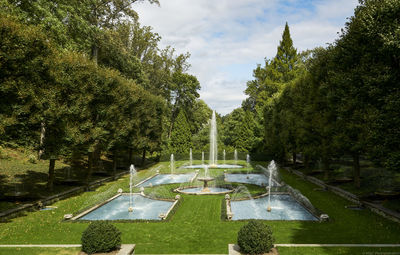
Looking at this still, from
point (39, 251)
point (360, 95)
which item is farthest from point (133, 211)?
point (360, 95)

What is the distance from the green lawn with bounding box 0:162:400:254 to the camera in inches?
483

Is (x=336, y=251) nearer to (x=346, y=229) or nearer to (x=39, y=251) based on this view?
(x=346, y=229)

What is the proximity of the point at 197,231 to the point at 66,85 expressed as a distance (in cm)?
1612

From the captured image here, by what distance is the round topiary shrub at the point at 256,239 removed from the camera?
32.5 feet

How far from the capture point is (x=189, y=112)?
70.4m

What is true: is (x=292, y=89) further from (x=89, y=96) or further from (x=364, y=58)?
(x=89, y=96)

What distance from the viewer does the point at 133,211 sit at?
19.5 meters

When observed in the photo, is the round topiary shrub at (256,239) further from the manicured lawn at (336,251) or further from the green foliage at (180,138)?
the green foliage at (180,138)

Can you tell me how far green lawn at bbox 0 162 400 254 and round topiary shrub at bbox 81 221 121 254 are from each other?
4.85 ft

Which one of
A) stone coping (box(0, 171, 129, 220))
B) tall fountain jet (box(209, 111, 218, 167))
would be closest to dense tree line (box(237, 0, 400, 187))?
stone coping (box(0, 171, 129, 220))

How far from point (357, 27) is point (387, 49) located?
15.0ft

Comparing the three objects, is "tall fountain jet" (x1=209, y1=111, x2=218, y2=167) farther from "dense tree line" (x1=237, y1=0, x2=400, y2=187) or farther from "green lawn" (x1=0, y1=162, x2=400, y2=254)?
"green lawn" (x1=0, y1=162, x2=400, y2=254)

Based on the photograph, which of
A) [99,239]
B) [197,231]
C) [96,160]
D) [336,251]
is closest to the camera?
[99,239]

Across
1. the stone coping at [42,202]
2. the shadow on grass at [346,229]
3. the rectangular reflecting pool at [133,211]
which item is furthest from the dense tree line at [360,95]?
the stone coping at [42,202]
